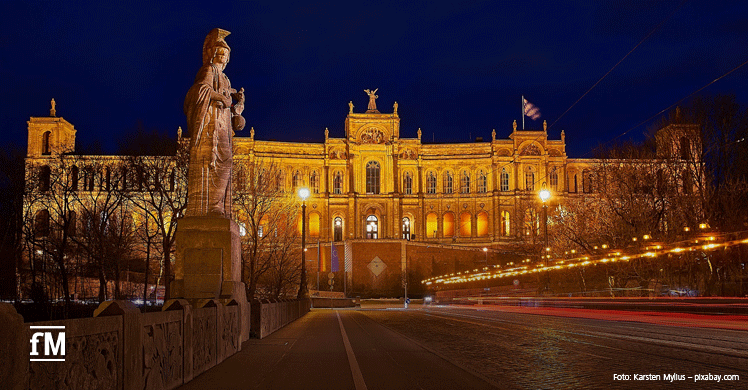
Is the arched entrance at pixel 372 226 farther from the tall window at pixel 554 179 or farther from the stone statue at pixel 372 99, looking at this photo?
the tall window at pixel 554 179

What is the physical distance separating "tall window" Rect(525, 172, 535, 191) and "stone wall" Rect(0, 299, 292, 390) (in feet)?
354

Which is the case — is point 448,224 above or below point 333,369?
above

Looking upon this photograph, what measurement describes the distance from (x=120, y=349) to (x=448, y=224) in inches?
4563

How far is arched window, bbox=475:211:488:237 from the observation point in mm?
119438

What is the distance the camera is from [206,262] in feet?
51.3

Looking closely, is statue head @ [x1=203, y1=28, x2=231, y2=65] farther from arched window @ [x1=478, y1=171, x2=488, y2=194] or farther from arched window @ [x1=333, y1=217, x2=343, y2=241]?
arched window @ [x1=478, y1=171, x2=488, y2=194]

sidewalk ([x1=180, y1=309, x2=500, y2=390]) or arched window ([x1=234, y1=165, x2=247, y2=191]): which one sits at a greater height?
arched window ([x1=234, y1=165, x2=247, y2=191])

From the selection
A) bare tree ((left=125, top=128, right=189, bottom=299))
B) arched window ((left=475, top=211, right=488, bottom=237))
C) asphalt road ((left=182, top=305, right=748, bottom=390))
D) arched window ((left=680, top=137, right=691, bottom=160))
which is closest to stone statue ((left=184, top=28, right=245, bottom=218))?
asphalt road ((left=182, top=305, right=748, bottom=390))

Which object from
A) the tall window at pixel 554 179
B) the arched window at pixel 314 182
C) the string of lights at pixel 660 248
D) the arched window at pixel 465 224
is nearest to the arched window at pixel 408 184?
the arched window at pixel 465 224

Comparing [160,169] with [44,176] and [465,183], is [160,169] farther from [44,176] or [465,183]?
[465,183]

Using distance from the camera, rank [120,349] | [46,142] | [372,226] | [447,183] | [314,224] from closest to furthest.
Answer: [120,349] < [46,142] < [314,224] < [372,226] < [447,183]

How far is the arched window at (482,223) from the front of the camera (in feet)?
392

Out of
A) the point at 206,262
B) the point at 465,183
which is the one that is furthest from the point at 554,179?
the point at 206,262

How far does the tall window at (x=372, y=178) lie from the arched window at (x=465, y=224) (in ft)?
48.8
